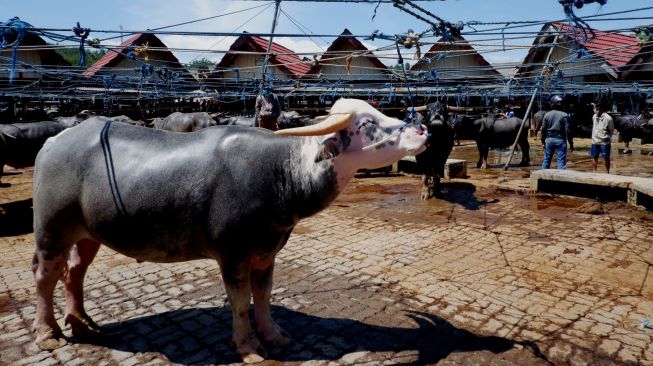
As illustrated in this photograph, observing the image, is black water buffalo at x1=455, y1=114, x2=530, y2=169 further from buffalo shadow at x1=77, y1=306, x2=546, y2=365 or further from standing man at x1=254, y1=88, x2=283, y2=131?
buffalo shadow at x1=77, y1=306, x2=546, y2=365

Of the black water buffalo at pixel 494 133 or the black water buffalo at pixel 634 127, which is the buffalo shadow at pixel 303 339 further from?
the black water buffalo at pixel 634 127

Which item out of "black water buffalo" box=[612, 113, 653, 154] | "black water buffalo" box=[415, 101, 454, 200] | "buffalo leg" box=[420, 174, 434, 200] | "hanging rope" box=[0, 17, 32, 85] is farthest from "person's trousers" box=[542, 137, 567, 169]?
"hanging rope" box=[0, 17, 32, 85]

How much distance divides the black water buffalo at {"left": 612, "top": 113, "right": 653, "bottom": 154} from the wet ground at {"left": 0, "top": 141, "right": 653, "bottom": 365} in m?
12.6

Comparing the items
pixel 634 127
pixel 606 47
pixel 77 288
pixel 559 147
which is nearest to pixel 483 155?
pixel 559 147

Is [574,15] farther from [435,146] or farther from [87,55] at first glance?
[87,55]

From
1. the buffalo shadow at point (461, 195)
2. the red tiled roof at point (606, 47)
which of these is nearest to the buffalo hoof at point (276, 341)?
the red tiled roof at point (606, 47)

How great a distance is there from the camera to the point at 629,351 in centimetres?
347

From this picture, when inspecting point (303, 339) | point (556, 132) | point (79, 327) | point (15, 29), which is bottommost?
point (303, 339)

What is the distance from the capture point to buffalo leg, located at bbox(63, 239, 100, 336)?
3.77 m

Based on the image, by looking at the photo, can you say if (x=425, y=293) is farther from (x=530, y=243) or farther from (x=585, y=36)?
(x=585, y=36)

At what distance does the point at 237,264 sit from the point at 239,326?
0.51 metres

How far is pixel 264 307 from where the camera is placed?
12.1ft

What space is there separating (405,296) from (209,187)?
2350 mm

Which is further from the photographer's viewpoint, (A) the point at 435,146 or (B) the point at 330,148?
(A) the point at 435,146
